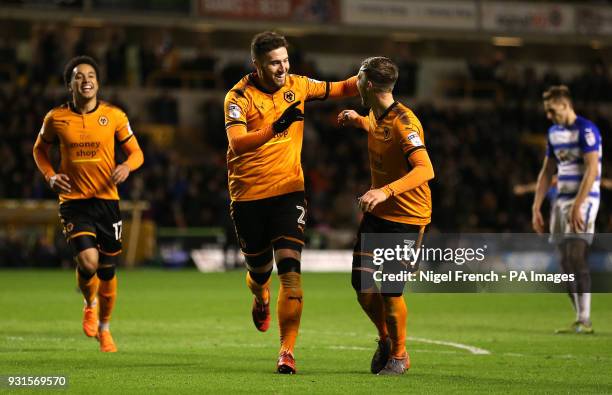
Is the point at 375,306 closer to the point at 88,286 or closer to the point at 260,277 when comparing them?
the point at 260,277

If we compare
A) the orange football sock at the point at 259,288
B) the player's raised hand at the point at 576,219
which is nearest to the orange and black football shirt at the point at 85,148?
the orange football sock at the point at 259,288

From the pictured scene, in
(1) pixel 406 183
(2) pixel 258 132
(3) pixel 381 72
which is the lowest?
(1) pixel 406 183

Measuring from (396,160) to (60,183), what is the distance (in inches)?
123

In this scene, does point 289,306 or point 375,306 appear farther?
point 375,306

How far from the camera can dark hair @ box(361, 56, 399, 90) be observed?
8.66m

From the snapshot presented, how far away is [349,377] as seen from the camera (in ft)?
27.8

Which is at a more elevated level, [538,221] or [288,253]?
[288,253]

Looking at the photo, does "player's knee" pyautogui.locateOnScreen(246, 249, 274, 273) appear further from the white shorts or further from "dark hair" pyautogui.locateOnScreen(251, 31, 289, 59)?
the white shorts

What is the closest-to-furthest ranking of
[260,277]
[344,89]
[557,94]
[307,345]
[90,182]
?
[344,89] < [260,277] < [90,182] < [307,345] < [557,94]

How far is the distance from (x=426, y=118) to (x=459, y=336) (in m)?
22.0

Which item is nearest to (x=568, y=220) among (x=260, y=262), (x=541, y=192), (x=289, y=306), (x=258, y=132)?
(x=541, y=192)

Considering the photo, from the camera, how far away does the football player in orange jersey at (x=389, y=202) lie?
8609 millimetres

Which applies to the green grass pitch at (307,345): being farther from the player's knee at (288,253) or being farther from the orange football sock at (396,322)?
the player's knee at (288,253)

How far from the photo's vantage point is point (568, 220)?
12.6 meters
